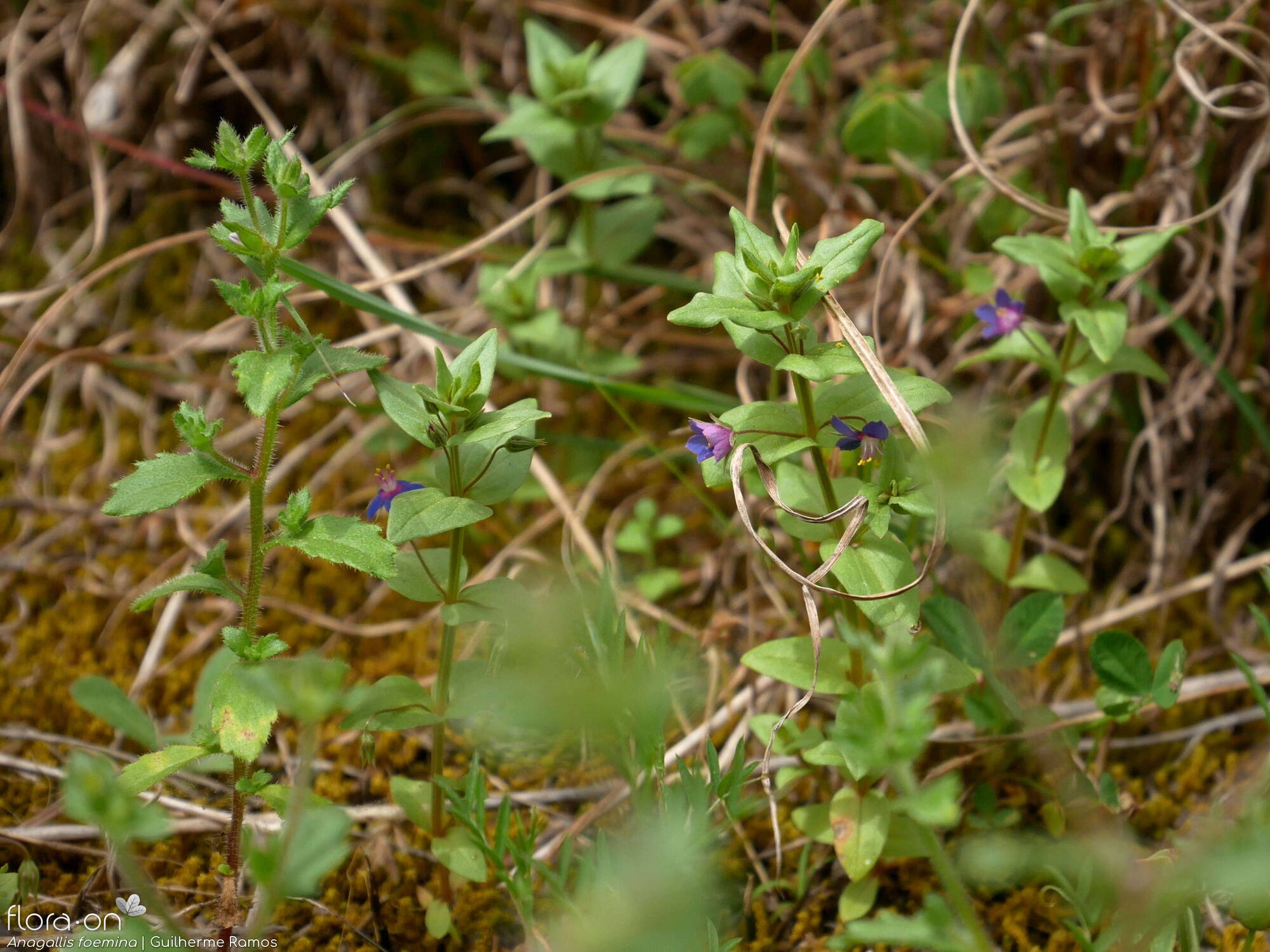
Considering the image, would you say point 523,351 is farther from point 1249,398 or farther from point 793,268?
point 1249,398

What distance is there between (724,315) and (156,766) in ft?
3.15

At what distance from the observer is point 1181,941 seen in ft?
4.54

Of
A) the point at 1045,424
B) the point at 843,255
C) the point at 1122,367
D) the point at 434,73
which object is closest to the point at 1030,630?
the point at 1045,424

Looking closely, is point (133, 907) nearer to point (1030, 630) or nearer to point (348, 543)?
point (348, 543)

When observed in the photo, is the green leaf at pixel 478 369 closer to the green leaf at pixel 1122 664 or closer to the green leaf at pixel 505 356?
the green leaf at pixel 505 356

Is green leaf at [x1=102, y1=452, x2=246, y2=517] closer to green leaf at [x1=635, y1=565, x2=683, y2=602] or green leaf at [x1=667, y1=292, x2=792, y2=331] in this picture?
green leaf at [x1=667, y1=292, x2=792, y2=331]

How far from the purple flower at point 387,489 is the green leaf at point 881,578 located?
0.62 m

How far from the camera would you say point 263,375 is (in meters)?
1.30

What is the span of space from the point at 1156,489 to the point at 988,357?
0.69 m

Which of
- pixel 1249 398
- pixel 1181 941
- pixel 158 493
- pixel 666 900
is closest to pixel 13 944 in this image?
pixel 158 493

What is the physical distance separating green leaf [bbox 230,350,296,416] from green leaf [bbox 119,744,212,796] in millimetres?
477

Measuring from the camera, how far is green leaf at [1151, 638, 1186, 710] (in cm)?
155

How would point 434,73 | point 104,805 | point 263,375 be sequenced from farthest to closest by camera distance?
point 434,73
point 263,375
point 104,805

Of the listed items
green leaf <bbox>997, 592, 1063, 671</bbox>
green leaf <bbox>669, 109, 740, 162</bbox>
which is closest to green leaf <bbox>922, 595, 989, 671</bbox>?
green leaf <bbox>997, 592, 1063, 671</bbox>
